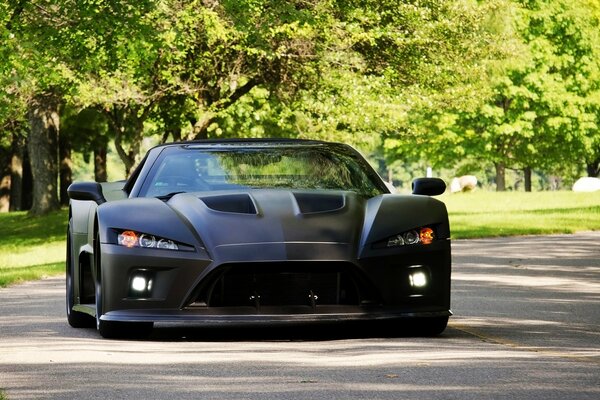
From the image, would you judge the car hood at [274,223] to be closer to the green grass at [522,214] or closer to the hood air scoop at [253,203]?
the hood air scoop at [253,203]

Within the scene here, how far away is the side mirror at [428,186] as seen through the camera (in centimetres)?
1051

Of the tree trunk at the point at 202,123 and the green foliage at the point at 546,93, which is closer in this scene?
the tree trunk at the point at 202,123

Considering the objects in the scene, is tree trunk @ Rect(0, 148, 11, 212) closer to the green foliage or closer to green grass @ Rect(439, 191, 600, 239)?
the green foliage

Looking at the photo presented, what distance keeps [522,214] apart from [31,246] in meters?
12.6

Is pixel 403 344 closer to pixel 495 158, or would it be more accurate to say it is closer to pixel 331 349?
pixel 331 349

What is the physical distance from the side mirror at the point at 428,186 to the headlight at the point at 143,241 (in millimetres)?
2089

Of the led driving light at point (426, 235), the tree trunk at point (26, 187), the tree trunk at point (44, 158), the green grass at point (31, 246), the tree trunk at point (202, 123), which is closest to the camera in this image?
the led driving light at point (426, 235)

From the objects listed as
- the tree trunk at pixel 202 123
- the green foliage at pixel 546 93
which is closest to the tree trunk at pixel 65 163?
the green foliage at pixel 546 93

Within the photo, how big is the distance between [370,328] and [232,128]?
132 ft

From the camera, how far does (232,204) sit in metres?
9.51

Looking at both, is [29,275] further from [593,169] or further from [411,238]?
[593,169]

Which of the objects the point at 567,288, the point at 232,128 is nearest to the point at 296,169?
the point at 567,288

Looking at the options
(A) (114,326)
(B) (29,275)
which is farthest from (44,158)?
(A) (114,326)

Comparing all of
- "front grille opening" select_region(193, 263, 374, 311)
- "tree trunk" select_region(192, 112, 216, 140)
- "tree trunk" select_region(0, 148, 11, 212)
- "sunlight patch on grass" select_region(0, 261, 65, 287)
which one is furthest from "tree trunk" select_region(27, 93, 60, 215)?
"front grille opening" select_region(193, 263, 374, 311)
